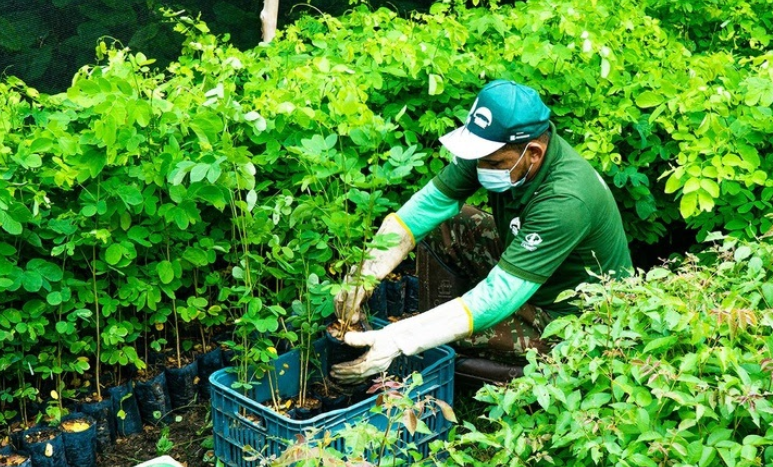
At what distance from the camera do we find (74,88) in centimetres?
300

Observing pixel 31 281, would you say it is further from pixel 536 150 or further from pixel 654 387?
pixel 654 387

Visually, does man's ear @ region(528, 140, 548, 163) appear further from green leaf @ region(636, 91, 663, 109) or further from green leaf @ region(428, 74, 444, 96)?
green leaf @ region(636, 91, 663, 109)

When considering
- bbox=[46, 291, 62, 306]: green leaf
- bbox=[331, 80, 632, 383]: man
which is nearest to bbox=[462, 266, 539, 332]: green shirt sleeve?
bbox=[331, 80, 632, 383]: man

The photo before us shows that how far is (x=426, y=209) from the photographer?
350 centimetres

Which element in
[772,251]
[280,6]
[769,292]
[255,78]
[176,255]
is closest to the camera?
[769,292]

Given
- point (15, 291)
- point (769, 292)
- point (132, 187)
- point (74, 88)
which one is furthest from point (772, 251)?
point (15, 291)

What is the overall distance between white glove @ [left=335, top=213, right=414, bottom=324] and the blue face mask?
361 millimetres

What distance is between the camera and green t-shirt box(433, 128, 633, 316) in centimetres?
307

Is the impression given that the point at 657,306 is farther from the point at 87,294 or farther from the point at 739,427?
the point at 87,294

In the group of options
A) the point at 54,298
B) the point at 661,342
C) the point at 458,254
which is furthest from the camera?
the point at 458,254

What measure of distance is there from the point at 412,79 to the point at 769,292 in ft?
5.96

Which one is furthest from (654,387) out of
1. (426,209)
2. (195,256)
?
(195,256)

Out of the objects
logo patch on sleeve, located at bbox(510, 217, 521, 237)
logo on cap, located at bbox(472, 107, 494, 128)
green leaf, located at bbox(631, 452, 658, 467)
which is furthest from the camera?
logo patch on sleeve, located at bbox(510, 217, 521, 237)

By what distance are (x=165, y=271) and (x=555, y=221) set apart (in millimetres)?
1275
